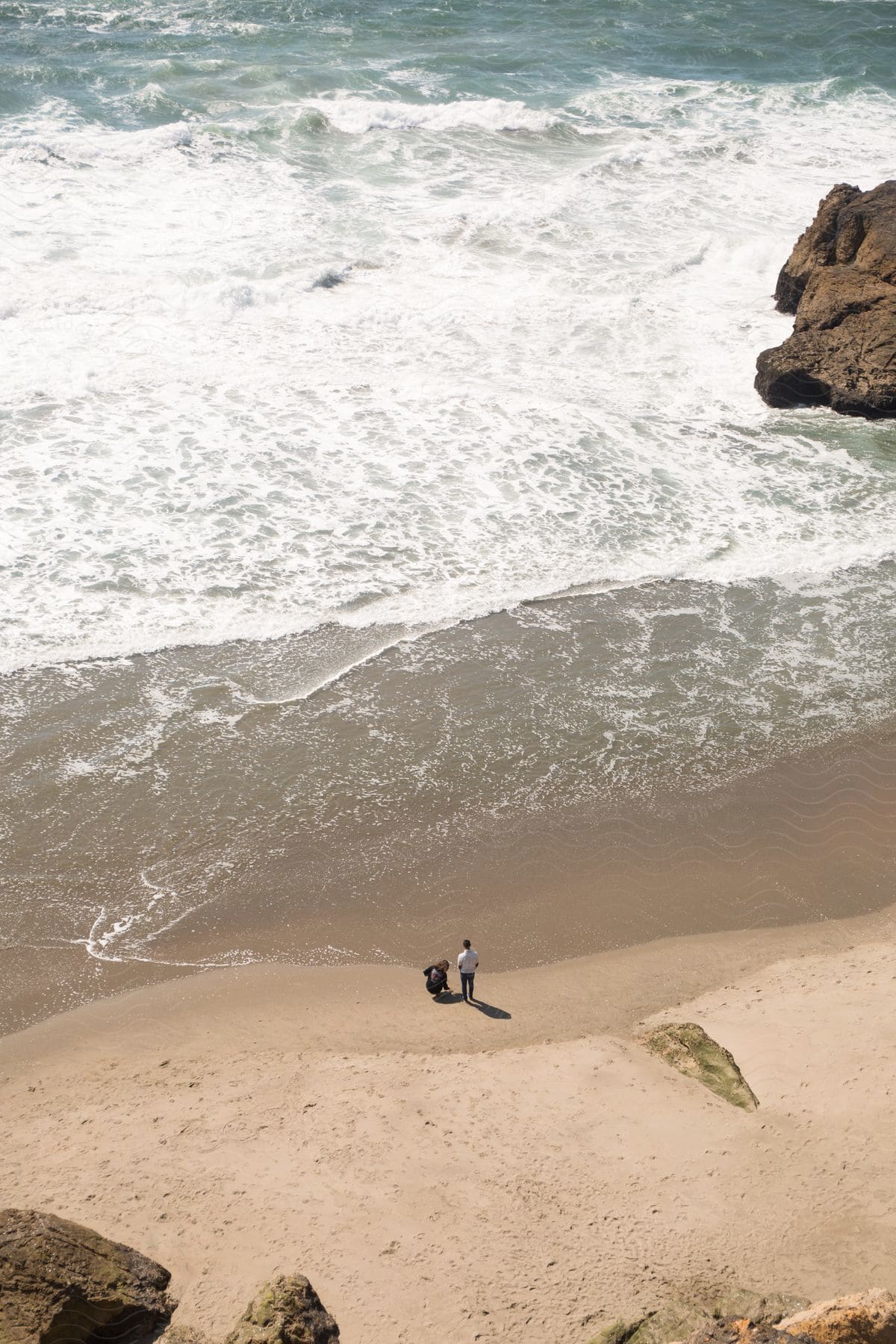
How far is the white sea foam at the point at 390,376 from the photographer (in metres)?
15.8

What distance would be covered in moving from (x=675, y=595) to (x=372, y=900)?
7.20m

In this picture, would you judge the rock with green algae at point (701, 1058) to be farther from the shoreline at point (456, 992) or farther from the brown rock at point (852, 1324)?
the brown rock at point (852, 1324)

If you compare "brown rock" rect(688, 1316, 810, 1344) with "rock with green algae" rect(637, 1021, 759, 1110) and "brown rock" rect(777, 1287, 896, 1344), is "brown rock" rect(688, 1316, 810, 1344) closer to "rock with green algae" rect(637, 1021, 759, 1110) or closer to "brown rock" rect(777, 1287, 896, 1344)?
"brown rock" rect(777, 1287, 896, 1344)

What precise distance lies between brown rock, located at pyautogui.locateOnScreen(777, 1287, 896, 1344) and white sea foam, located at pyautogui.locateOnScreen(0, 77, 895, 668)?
9.97 meters

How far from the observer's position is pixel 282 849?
37.6 ft

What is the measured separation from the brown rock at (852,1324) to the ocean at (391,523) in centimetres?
459

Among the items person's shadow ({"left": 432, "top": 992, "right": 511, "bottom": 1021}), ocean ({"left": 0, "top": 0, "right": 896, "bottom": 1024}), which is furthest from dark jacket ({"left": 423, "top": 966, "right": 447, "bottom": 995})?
ocean ({"left": 0, "top": 0, "right": 896, "bottom": 1024})

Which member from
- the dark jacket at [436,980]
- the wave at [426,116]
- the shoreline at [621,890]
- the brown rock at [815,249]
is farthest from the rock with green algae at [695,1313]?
the wave at [426,116]

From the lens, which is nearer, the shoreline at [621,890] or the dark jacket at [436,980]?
the dark jacket at [436,980]

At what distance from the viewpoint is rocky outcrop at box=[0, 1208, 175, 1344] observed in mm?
6480

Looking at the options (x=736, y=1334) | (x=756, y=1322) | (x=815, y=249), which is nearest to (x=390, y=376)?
(x=815, y=249)

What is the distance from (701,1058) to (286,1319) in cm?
407

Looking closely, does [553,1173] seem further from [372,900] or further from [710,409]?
[710,409]

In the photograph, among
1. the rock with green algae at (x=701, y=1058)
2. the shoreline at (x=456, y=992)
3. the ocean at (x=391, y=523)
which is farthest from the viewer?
the ocean at (x=391, y=523)
